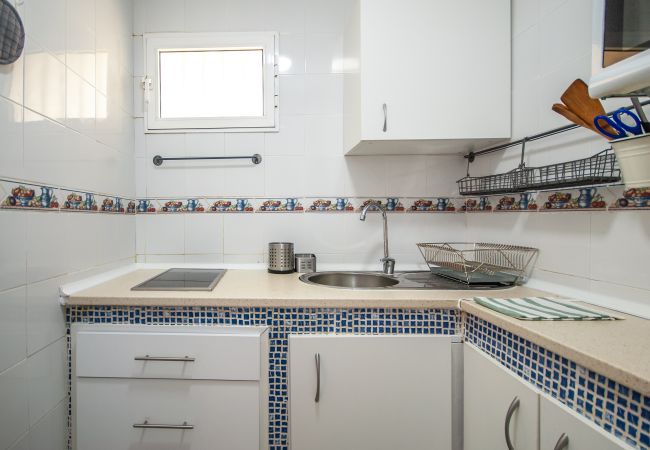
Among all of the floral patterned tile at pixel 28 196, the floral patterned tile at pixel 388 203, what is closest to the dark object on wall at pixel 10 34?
the floral patterned tile at pixel 28 196

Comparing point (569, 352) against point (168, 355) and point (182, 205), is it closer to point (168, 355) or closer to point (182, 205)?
point (168, 355)

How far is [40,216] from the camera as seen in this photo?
1.04 meters

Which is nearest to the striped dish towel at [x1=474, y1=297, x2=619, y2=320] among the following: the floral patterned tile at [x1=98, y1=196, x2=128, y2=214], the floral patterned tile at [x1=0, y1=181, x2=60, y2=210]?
the floral patterned tile at [x1=0, y1=181, x2=60, y2=210]

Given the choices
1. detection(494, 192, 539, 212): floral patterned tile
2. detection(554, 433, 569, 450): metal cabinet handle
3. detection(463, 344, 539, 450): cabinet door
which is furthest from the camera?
detection(494, 192, 539, 212): floral patterned tile

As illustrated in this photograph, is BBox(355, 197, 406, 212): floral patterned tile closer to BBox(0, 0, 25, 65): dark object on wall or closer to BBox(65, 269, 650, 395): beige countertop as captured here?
BBox(65, 269, 650, 395): beige countertop

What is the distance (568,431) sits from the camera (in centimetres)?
68

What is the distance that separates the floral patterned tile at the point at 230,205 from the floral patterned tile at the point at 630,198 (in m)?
1.50

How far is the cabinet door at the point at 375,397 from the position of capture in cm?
107

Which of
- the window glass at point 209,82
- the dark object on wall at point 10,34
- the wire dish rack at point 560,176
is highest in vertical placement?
the window glass at point 209,82

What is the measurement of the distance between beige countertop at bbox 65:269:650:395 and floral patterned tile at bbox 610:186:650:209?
1.05 ft

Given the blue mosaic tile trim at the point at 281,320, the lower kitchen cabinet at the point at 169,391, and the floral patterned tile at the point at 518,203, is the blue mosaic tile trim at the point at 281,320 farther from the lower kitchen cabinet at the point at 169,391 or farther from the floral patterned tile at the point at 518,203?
the floral patterned tile at the point at 518,203

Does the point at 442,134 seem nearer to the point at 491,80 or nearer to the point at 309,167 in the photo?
the point at 491,80

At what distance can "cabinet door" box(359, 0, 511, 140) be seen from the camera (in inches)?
51.5

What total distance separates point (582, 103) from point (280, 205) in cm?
131
